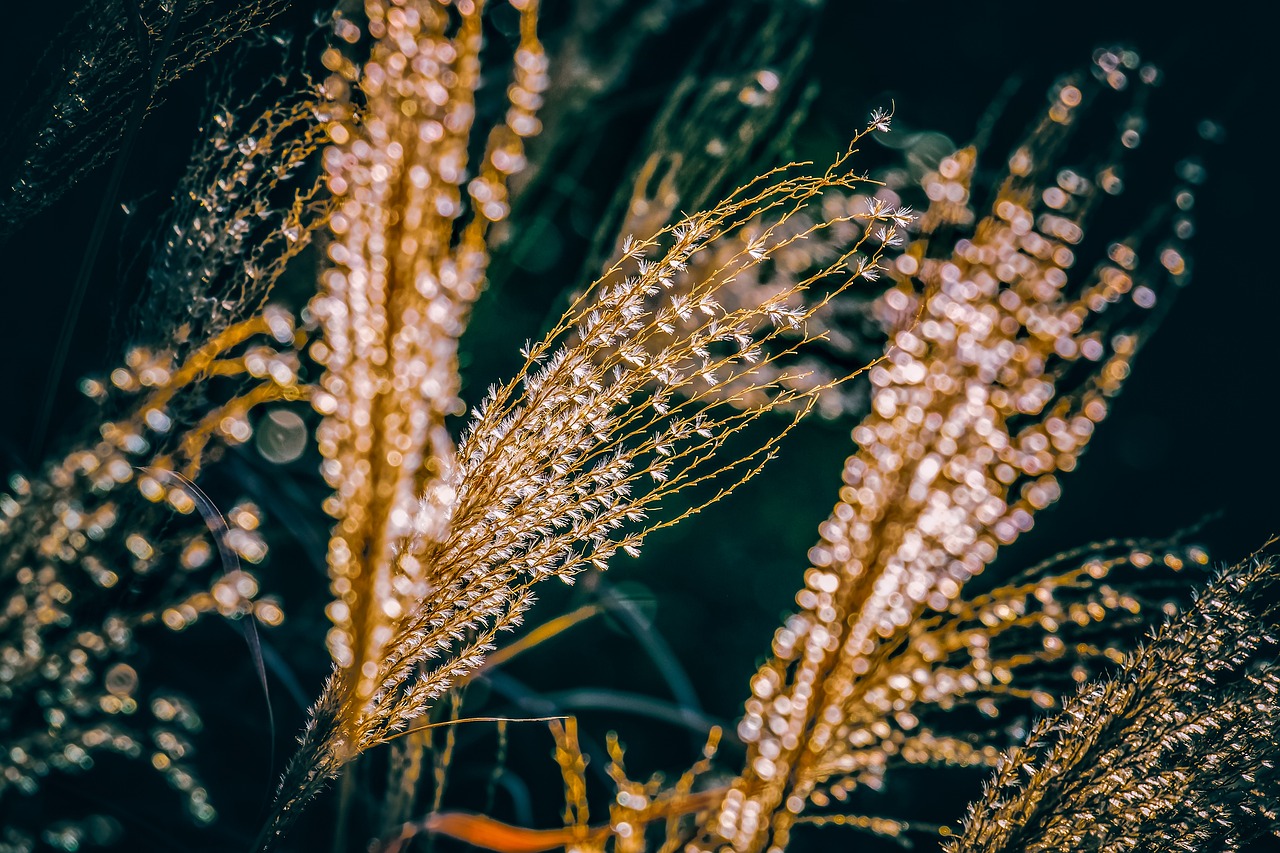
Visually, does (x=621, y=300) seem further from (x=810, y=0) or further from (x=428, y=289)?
(x=810, y=0)

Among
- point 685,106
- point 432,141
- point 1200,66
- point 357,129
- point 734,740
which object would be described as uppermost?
point 685,106

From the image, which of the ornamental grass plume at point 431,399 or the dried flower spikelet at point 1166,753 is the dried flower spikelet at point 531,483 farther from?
the dried flower spikelet at point 1166,753

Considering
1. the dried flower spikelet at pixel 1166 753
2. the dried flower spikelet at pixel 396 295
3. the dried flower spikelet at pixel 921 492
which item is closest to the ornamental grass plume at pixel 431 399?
the dried flower spikelet at pixel 396 295

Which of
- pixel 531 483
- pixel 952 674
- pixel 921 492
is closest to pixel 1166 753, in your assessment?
pixel 952 674

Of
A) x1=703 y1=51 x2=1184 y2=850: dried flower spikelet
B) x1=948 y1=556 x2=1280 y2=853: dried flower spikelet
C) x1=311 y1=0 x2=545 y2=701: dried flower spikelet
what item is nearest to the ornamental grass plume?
x1=311 y1=0 x2=545 y2=701: dried flower spikelet

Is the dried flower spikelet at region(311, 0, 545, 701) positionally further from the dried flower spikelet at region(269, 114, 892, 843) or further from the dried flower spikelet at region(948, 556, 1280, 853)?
the dried flower spikelet at region(948, 556, 1280, 853)

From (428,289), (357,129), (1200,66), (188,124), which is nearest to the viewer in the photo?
(428,289)

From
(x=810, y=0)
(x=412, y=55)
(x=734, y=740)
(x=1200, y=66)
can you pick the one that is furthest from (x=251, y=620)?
(x=1200, y=66)
